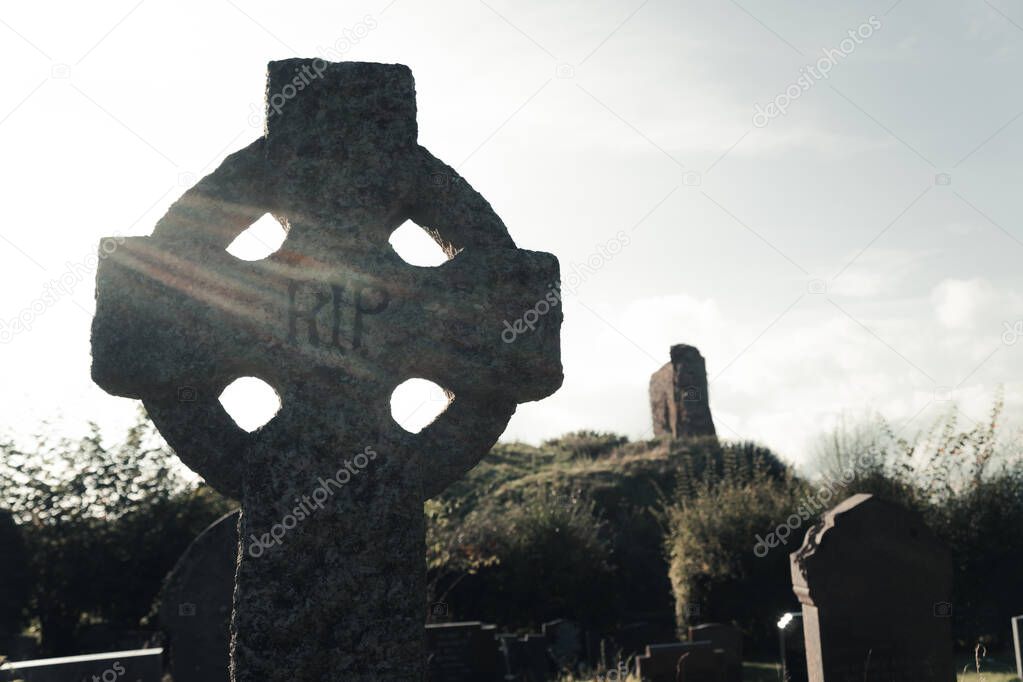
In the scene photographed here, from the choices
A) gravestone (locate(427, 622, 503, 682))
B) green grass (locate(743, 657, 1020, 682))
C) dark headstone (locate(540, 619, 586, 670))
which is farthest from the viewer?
dark headstone (locate(540, 619, 586, 670))

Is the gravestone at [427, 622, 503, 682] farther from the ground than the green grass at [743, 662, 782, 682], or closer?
farther from the ground

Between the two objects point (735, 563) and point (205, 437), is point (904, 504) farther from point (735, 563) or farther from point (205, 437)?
point (205, 437)

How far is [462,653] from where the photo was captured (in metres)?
11.5

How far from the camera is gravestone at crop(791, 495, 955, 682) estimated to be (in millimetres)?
7066

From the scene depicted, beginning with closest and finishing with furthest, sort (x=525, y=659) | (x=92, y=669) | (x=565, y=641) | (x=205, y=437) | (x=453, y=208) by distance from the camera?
(x=205, y=437), (x=453, y=208), (x=92, y=669), (x=525, y=659), (x=565, y=641)

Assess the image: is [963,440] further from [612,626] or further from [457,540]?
[457,540]

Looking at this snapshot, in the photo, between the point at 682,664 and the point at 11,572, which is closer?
the point at 682,664

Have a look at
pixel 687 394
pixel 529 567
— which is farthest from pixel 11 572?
pixel 687 394

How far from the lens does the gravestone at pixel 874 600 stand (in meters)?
7.07

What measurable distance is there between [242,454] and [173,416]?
31 cm

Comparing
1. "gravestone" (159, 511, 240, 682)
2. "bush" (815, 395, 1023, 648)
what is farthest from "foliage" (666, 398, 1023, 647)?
"gravestone" (159, 511, 240, 682)

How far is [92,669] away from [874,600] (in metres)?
5.77

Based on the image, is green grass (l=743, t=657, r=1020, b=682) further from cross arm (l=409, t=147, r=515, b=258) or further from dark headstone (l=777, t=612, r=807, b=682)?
cross arm (l=409, t=147, r=515, b=258)

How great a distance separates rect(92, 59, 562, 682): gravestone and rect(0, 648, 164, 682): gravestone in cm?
310
